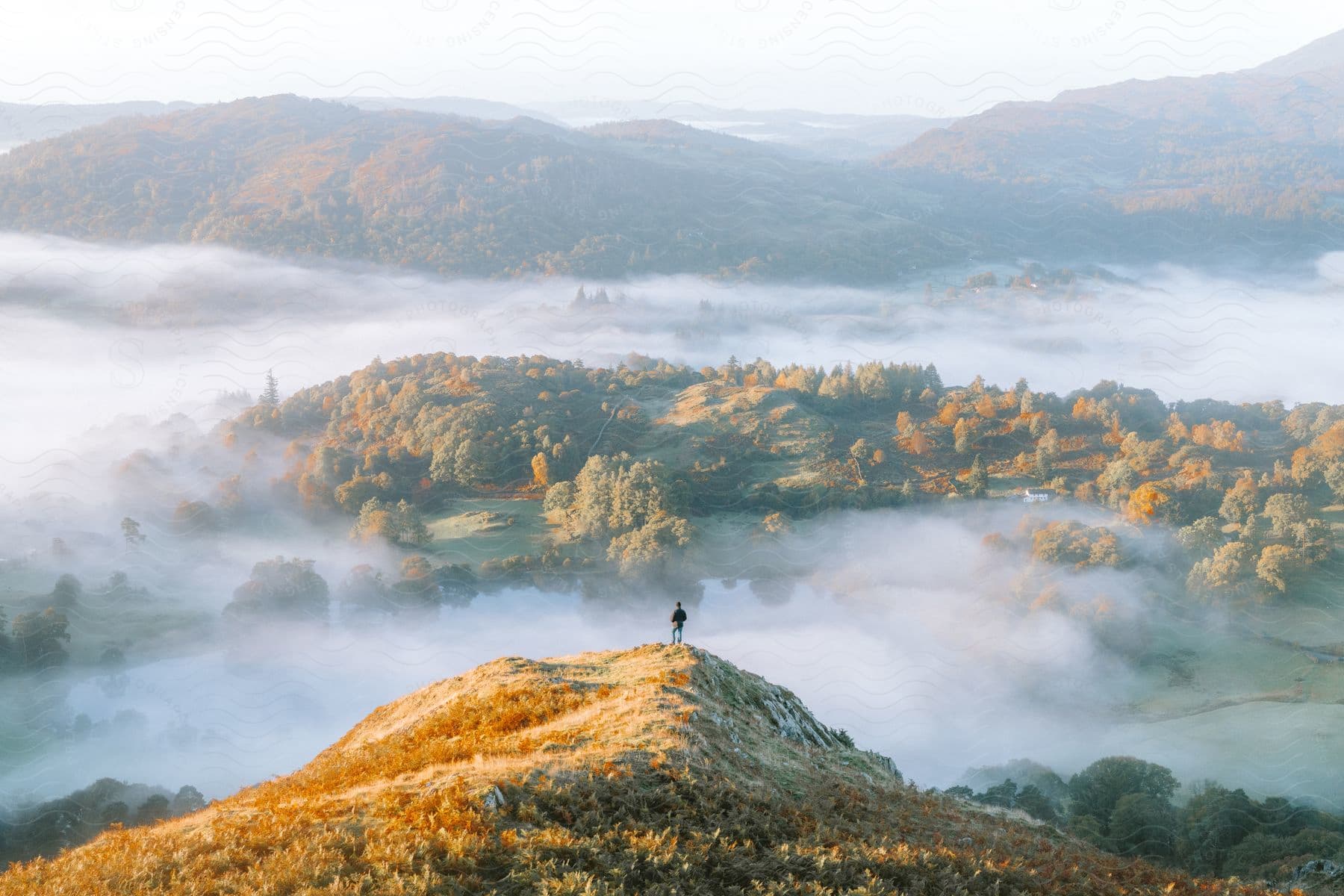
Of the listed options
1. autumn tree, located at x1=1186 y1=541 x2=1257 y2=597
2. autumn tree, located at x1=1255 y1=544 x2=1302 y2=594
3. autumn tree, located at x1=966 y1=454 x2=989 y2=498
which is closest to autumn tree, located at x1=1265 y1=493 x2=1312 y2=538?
autumn tree, located at x1=1186 y1=541 x2=1257 y2=597

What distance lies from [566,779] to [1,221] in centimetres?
20147

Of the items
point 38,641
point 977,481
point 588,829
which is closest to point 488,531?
point 38,641

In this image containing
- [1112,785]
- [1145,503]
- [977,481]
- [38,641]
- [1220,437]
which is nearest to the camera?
[1112,785]

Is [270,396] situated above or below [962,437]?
above

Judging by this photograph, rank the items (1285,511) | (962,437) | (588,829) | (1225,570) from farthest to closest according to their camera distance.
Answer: (962,437) < (1285,511) < (1225,570) < (588,829)

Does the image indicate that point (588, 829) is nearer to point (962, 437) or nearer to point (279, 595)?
point (279, 595)

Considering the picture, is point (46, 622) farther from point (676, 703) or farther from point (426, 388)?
point (676, 703)

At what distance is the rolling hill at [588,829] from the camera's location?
9547mm

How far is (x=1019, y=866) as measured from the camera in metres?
12.1

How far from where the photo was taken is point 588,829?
34.4 ft

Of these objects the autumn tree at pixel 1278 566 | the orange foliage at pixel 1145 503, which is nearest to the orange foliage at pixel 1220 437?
the orange foliage at pixel 1145 503

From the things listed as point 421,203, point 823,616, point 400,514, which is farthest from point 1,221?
point 823,616

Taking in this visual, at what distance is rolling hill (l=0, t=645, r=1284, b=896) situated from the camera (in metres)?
9.55

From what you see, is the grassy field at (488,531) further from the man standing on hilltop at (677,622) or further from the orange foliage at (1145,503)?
the man standing on hilltop at (677,622)
